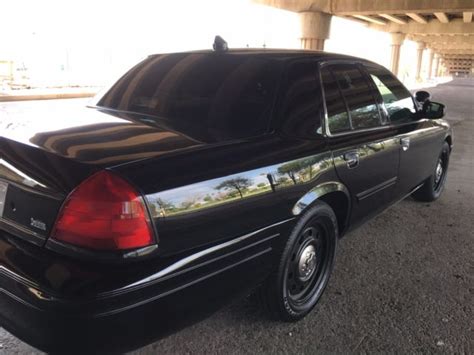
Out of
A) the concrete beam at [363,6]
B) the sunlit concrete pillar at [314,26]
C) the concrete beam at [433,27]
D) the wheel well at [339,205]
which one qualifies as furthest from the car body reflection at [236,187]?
the concrete beam at [433,27]

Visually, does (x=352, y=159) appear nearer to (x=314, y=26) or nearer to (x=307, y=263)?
(x=307, y=263)

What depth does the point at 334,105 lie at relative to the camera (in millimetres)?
3086

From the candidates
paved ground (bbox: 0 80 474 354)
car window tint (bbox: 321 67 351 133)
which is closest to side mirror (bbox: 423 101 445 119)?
paved ground (bbox: 0 80 474 354)

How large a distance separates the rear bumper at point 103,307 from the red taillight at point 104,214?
0.43ft

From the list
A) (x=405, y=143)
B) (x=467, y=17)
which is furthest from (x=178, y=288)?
(x=467, y=17)

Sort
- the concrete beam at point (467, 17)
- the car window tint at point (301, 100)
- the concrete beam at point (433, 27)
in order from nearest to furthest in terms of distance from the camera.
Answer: the car window tint at point (301, 100), the concrete beam at point (467, 17), the concrete beam at point (433, 27)

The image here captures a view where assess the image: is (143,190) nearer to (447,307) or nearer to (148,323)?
(148,323)

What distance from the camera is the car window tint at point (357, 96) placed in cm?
328

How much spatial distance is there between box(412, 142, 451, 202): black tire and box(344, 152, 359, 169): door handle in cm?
228

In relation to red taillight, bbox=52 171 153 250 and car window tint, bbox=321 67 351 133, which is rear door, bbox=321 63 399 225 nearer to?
car window tint, bbox=321 67 351 133

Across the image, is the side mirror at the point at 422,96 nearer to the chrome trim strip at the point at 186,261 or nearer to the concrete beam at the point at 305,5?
the chrome trim strip at the point at 186,261

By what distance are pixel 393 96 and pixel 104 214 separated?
2968 millimetres

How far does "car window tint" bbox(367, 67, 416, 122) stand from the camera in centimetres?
384

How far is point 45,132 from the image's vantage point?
7.84 feet
